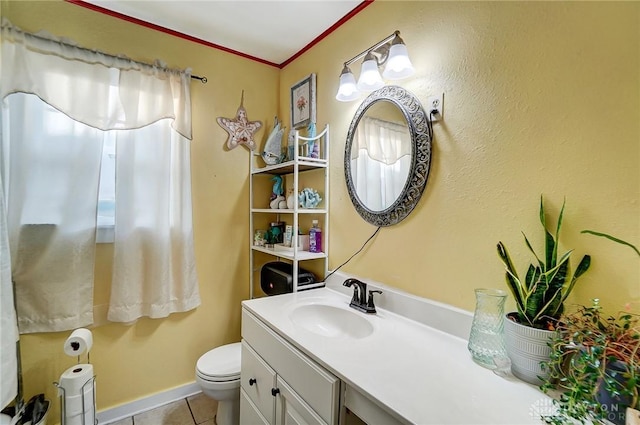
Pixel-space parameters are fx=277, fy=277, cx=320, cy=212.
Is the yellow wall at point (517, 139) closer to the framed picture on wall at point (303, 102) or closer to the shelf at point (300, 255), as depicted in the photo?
the shelf at point (300, 255)

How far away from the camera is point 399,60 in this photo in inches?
46.4

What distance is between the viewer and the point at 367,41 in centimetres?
147

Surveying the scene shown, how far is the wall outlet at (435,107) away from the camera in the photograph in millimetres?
1144

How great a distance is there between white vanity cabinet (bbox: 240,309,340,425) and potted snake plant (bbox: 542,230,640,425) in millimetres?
563

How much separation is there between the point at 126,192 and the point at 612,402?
2.11 m

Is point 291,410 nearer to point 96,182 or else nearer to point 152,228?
point 152,228

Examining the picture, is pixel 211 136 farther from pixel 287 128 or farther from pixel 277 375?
pixel 277 375

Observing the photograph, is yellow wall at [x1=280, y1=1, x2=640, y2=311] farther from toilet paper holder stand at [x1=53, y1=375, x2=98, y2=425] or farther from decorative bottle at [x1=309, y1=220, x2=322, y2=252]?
toilet paper holder stand at [x1=53, y1=375, x2=98, y2=425]

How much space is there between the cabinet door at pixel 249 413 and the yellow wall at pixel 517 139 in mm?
822

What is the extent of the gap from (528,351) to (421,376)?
31 centimetres

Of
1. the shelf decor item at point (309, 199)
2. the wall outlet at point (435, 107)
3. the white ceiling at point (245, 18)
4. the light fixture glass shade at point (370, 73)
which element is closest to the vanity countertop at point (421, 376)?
the shelf decor item at point (309, 199)

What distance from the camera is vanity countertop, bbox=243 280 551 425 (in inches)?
26.3

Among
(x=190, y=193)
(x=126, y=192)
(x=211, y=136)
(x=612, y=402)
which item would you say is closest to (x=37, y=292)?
(x=126, y=192)

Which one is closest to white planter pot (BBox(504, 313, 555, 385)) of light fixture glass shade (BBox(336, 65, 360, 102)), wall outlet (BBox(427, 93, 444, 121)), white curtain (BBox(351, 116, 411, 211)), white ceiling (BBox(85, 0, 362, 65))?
white curtain (BBox(351, 116, 411, 211))
